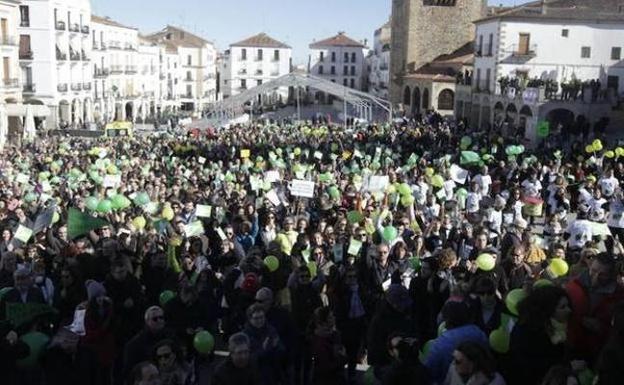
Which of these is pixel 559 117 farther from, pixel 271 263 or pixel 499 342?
pixel 499 342

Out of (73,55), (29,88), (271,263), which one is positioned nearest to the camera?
A: (271,263)

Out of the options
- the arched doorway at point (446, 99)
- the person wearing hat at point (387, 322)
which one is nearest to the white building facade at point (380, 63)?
the arched doorway at point (446, 99)

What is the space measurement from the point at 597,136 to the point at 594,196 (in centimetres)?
1678

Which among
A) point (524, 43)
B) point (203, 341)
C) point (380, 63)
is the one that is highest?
point (380, 63)

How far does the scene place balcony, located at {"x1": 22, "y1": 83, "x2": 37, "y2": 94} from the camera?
1828 inches

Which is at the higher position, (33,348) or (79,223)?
(79,223)

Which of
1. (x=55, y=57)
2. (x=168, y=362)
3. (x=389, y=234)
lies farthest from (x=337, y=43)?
(x=168, y=362)

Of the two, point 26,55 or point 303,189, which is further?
point 26,55

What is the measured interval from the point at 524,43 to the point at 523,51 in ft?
1.47

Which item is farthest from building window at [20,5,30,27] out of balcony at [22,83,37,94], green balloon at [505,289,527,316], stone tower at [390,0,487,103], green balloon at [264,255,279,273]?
green balloon at [505,289,527,316]

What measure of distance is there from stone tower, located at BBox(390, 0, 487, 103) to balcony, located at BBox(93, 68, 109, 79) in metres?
24.6

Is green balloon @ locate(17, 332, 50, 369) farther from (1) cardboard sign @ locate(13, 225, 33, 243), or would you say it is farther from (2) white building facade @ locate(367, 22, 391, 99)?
(2) white building facade @ locate(367, 22, 391, 99)

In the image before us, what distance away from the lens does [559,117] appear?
32.8 m

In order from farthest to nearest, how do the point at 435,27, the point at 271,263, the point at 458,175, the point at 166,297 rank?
the point at 435,27, the point at 458,175, the point at 271,263, the point at 166,297
